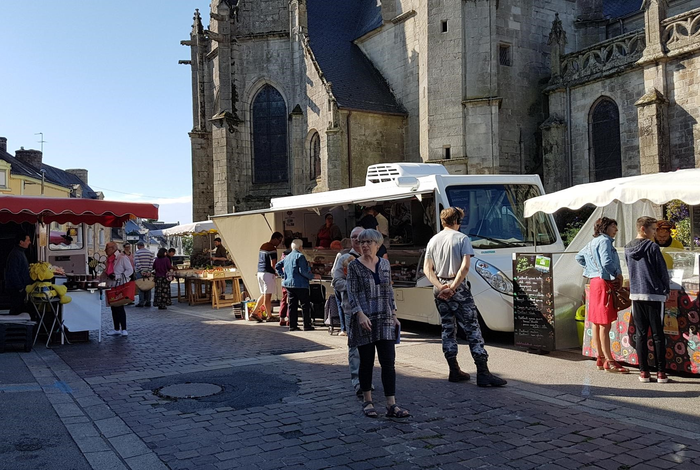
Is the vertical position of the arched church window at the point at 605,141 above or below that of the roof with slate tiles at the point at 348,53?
below

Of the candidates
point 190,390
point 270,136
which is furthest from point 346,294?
point 270,136

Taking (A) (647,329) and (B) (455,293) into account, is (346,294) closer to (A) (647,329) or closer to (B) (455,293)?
(B) (455,293)

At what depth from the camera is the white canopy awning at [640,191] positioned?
675 centimetres

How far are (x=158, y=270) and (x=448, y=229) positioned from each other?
11.9 m

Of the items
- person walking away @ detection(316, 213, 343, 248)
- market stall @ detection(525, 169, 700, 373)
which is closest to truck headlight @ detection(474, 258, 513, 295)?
market stall @ detection(525, 169, 700, 373)

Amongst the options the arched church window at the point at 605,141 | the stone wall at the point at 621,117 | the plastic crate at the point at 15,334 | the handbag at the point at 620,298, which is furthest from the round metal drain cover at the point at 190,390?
the arched church window at the point at 605,141

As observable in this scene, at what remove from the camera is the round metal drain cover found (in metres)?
6.11

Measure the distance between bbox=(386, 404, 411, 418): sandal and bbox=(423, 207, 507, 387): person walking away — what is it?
140cm

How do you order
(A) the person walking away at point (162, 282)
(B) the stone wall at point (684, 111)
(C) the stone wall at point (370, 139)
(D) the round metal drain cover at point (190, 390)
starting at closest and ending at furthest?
(D) the round metal drain cover at point (190, 390) < (A) the person walking away at point (162, 282) < (B) the stone wall at point (684, 111) < (C) the stone wall at point (370, 139)

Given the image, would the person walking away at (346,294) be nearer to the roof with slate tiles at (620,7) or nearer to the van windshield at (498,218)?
the van windshield at (498,218)

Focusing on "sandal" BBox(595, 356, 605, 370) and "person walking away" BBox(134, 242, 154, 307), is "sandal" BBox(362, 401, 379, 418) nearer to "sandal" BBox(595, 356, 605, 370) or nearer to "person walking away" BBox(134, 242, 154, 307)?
"sandal" BBox(595, 356, 605, 370)

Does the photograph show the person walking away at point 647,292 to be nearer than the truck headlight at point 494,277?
Yes

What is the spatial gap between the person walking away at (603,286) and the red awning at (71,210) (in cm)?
749

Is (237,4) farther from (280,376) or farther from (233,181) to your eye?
(280,376)
